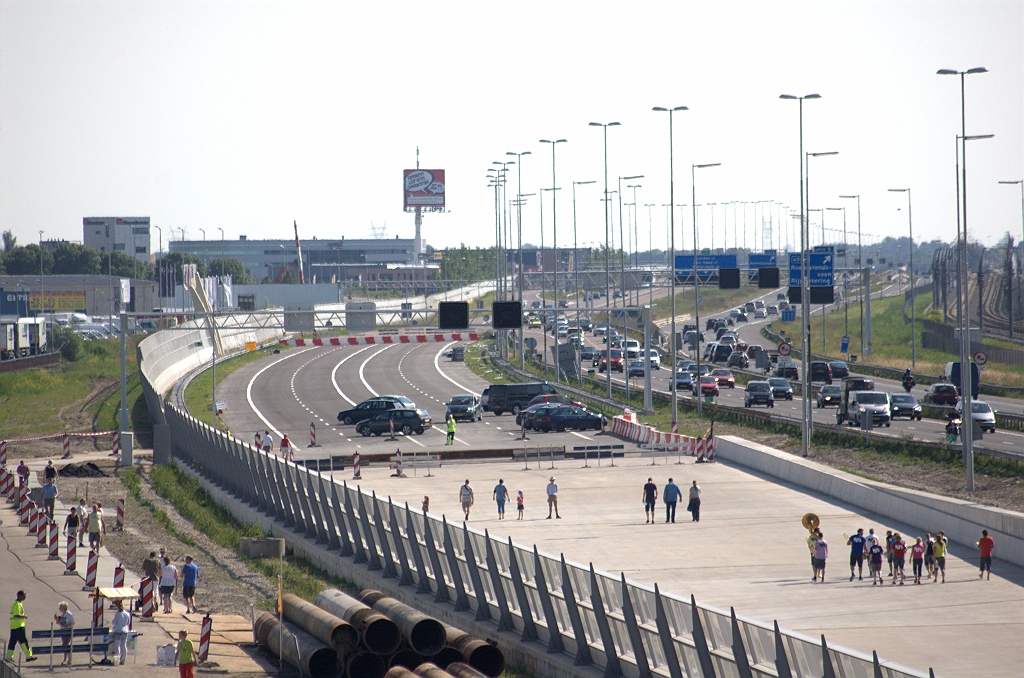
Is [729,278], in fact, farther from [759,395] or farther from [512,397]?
[512,397]

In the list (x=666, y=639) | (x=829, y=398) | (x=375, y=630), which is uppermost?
(x=666, y=639)

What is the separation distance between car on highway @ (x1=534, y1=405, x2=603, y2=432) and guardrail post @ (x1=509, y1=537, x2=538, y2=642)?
37.0 metres

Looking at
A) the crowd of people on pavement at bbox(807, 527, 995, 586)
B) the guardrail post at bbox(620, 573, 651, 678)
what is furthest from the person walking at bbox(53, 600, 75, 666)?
the crowd of people on pavement at bbox(807, 527, 995, 586)

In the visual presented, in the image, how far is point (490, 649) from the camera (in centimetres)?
1867

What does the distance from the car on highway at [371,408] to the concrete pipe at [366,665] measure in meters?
38.9

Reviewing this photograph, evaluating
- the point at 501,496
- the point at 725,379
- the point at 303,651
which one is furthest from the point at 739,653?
the point at 725,379

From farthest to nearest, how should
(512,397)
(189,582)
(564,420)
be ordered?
(512,397)
(564,420)
(189,582)

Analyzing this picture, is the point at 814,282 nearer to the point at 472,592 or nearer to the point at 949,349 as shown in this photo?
the point at 949,349

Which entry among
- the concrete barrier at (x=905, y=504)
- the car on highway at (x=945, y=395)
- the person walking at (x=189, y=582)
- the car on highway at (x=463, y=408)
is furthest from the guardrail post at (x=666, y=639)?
the car on highway at (x=463, y=408)

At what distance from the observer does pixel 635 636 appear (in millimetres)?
16703

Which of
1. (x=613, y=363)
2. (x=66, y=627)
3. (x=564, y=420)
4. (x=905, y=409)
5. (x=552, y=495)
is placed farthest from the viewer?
(x=613, y=363)

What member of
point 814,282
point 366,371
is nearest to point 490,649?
point 814,282

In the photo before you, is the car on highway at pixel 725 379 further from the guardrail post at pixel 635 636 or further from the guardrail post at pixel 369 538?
the guardrail post at pixel 635 636

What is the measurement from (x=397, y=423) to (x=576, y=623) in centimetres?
3900
